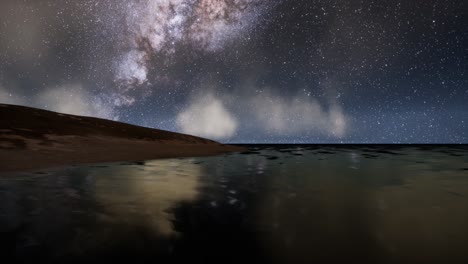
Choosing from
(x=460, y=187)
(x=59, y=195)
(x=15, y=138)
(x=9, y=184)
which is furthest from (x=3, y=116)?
(x=460, y=187)

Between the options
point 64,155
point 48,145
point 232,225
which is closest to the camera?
point 232,225

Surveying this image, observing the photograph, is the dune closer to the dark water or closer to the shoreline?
the shoreline

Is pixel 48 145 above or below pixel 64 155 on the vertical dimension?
above

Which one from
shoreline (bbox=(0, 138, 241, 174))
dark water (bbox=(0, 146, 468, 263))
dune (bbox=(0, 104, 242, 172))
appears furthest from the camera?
dune (bbox=(0, 104, 242, 172))

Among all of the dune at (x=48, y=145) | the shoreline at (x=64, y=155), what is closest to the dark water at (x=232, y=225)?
the shoreline at (x=64, y=155)

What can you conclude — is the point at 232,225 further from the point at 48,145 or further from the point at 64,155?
the point at 48,145

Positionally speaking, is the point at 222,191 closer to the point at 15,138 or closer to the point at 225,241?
the point at 225,241

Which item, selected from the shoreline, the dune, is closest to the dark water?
the shoreline

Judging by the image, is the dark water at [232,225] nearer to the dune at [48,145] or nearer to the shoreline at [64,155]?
the shoreline at [64,155]

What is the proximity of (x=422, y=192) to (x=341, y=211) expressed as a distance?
586cm

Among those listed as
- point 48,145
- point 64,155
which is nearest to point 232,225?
point 64,155

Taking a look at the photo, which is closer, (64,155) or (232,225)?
(232,225)

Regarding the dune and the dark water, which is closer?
the dark water

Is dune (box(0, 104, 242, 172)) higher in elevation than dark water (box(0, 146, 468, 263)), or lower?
higher
